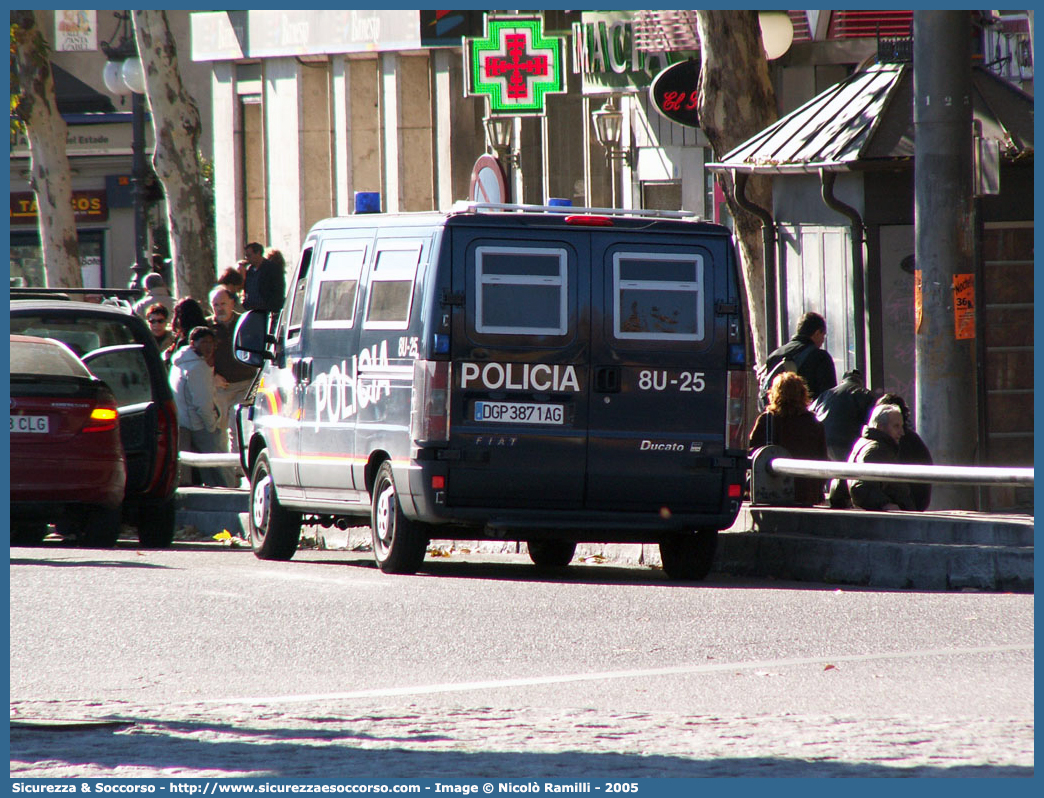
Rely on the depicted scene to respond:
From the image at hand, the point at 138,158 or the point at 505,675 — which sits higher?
the point at 138,158

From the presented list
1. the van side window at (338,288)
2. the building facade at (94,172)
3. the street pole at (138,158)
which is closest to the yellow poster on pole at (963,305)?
the van side window at (338,288)

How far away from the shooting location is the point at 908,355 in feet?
57.2

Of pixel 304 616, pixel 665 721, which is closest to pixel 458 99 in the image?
pixel 304 616

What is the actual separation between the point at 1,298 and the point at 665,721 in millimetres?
2614

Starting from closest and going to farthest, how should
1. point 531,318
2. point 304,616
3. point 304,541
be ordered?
point 304,616, point 531,318, point 304,541

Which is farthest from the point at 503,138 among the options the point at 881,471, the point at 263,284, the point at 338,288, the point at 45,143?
the point at 881,471

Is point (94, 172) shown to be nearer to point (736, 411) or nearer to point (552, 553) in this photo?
point (552, 553)

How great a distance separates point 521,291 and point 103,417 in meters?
3.60

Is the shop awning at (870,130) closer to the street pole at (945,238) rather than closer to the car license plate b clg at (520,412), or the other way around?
the street pole at (945,238)

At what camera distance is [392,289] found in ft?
41.9

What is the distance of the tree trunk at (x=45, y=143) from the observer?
3562 cm

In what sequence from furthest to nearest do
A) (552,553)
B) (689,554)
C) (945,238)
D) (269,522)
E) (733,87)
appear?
1. (733,87)
2. (269,522)
3. (552,553)
4. (945,238)
5. (689,554)

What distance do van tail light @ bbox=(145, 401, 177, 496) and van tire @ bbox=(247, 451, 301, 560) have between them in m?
0.87

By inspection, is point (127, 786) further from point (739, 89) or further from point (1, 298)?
point (739, 89)
